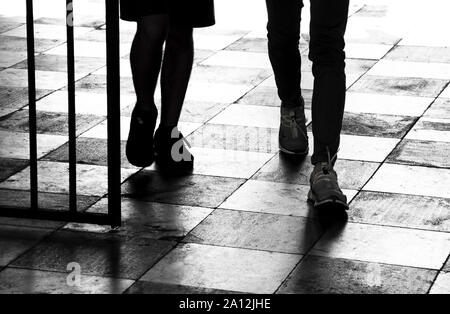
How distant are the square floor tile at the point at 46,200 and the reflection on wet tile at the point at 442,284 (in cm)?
147

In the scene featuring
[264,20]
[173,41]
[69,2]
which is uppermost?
[69,2]

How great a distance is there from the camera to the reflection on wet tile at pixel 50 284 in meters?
3.85

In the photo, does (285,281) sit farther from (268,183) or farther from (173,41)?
(173,41)

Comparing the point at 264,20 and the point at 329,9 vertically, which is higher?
the point at 329,9

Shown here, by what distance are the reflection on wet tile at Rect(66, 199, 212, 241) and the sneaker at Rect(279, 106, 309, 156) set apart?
2.87 feet

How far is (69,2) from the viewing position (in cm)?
425

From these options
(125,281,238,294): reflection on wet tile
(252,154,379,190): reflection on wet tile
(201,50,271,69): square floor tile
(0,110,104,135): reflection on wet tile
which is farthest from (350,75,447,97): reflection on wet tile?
(125,281,238,294): reflection on wet tile

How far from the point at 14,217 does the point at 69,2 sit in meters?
0.87

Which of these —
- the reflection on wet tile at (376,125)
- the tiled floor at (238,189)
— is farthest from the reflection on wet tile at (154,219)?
the reflection on wet tile at (376,125)

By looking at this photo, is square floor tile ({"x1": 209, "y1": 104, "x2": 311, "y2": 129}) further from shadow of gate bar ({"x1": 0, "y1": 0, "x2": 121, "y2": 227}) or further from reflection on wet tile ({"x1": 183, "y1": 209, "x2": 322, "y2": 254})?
shadow of gate bar ({"x1": 0, "y1": 0, "x2": 121, "y2": 227})

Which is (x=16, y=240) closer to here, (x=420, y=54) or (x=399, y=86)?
(x=399, y=86)

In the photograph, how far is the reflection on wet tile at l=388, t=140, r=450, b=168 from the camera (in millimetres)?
→ 5270

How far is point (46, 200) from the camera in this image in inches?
187
